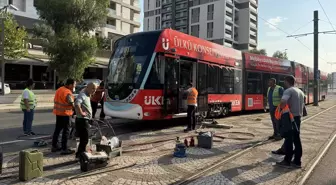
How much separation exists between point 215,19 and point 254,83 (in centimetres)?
6926

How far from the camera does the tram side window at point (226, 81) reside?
13.3 m

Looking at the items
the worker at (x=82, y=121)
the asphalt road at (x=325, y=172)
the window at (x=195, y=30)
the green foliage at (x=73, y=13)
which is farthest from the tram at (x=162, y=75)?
the window at (x=195, y=30)

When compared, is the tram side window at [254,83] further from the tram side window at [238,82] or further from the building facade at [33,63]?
the building facade at [33,63]

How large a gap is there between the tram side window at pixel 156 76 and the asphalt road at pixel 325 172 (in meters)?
5.26

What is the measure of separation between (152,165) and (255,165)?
85.9 inches

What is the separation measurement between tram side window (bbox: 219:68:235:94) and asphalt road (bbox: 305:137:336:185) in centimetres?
648

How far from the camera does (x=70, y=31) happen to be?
2219 centimetres

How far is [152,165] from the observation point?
586cm

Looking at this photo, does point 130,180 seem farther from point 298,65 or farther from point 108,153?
point 298,65

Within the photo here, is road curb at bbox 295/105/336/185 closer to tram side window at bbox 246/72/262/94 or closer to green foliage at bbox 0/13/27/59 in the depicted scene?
tram side window at bbox 246/72/262/94

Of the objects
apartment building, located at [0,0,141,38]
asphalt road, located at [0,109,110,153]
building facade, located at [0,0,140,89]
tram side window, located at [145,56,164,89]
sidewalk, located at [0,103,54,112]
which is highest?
apartment building, located at [0,0,141,38]

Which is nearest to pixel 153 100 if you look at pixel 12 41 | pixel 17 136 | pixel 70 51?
pixel 17 136

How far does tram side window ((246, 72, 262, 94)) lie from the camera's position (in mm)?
15773

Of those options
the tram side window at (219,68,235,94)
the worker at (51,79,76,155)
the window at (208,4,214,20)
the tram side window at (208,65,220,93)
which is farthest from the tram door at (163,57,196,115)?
the window at (208,4,214,20)
